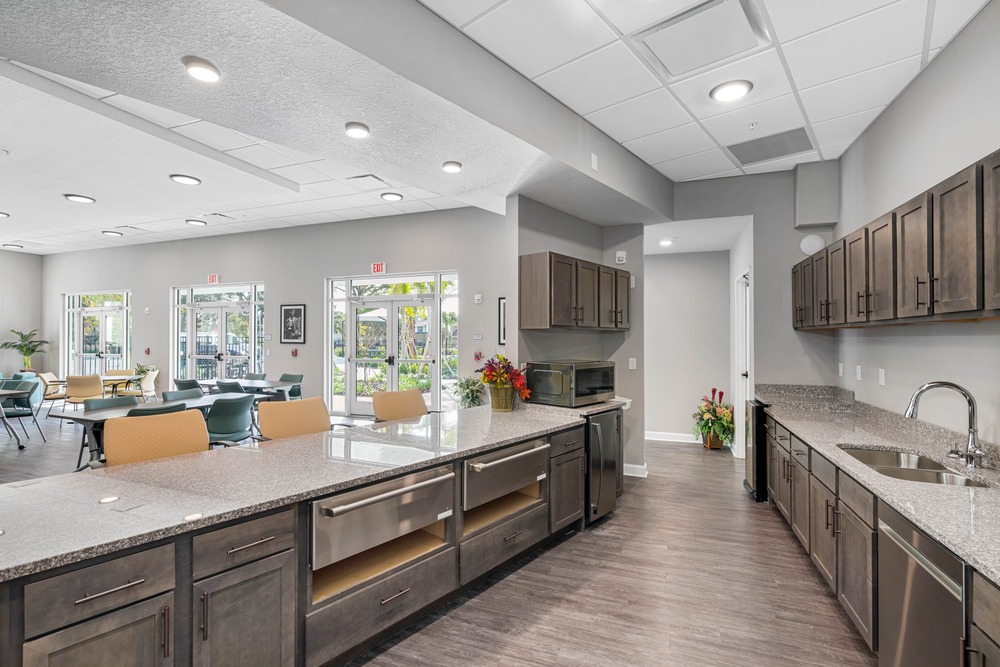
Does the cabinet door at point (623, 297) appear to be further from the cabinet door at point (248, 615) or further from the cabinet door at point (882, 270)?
the cabinet door at point (248, 615)

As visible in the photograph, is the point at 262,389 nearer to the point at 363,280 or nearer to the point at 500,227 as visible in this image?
the point at 363,280

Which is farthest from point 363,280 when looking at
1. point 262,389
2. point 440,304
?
point 262,389

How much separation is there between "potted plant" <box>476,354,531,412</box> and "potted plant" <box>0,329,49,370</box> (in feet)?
37.6

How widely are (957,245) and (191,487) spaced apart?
3.18 m

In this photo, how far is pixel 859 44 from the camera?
279cm

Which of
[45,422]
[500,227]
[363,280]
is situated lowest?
[45,422]

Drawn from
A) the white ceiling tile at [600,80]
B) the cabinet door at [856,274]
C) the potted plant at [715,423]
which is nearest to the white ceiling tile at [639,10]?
the white ceiling tile at [600,80]

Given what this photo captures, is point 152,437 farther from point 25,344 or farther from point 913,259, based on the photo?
point 25,344

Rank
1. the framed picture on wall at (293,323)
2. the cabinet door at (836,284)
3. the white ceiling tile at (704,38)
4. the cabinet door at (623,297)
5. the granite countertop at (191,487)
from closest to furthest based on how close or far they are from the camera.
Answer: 1. the granite countertop at (191,487)
2. the white ceiling tile at (704,38)
3. the cabinet door at (836,284)
4. the cabinet door at (623,297)
5. the framed picture on wall at (293,323)

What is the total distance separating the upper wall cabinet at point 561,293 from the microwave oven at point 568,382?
35cm

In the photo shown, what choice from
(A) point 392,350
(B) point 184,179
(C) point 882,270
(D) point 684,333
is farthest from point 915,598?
(B) point 184,179

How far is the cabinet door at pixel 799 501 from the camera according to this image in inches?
125

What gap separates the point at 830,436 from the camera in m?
3.16

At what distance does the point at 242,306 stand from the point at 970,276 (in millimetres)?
9125
